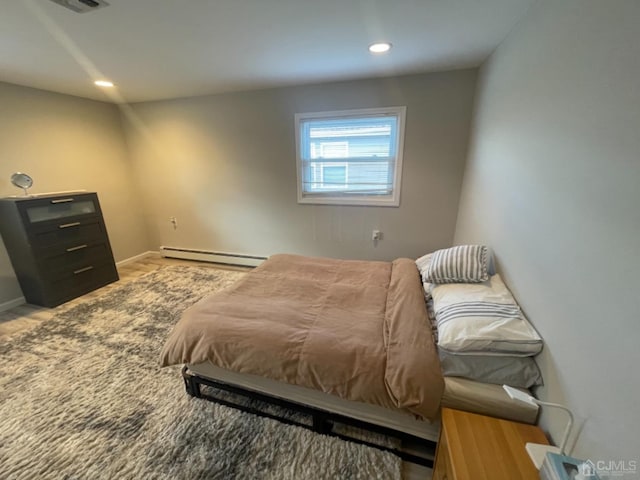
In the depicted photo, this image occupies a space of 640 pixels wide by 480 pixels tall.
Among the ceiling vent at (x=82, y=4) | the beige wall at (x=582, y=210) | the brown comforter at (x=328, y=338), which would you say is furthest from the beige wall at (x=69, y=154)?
the beige wall at (x=582, y=210)

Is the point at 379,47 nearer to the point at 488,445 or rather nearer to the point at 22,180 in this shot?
the point at 488,445

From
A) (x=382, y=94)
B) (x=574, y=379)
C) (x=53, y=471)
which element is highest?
(x=382, y=94)

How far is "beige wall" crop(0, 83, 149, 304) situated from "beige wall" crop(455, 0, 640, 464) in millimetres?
4567

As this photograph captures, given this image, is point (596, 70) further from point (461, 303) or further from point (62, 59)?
point (62, 59)

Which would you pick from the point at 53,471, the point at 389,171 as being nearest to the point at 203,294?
the point at 53,471

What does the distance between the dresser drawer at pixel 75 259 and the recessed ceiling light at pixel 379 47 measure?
3.69m

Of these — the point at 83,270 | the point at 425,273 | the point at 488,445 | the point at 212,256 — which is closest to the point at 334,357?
the point at 488,445

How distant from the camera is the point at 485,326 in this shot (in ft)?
4.03

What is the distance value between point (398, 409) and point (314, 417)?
0.50 m

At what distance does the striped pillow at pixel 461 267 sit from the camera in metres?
1.67

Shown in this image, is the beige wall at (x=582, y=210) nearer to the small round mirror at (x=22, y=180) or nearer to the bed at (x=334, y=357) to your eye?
the bed at (x=334, y=357)

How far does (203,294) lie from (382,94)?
3.00 meters

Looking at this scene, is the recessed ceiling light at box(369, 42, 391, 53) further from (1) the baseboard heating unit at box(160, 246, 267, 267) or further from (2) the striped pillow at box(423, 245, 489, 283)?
(1) the baseboard heating unit at box(160, 246, 267, 267)

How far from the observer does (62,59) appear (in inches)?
84.4
